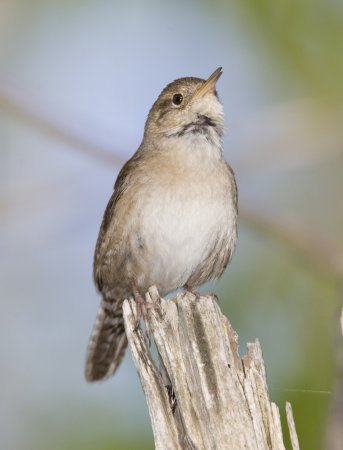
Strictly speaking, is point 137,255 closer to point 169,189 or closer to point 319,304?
point 169,189

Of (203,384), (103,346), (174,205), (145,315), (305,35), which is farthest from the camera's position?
(305,35)

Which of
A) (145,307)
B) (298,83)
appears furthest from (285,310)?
(145,307)

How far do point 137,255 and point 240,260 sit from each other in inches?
79.0

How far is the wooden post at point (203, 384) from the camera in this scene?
3738mm

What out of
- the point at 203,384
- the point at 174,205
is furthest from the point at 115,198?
the point at 203,384

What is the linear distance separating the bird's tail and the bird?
0.45 m

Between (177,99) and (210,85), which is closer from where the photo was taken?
(210,85)

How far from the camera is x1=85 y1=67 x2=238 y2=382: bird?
19.5ft

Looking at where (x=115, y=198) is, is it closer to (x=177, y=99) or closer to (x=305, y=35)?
(x=177, y=99)

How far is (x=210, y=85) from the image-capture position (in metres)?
6.34

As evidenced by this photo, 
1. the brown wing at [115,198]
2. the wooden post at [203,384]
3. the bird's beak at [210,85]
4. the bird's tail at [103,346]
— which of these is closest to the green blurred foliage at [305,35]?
the bird's beak at [210,85]

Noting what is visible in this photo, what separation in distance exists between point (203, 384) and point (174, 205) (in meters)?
2.19

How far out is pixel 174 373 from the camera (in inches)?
155

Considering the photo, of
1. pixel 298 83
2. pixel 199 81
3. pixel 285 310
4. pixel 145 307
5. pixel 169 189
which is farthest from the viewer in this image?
pixel 298 83
